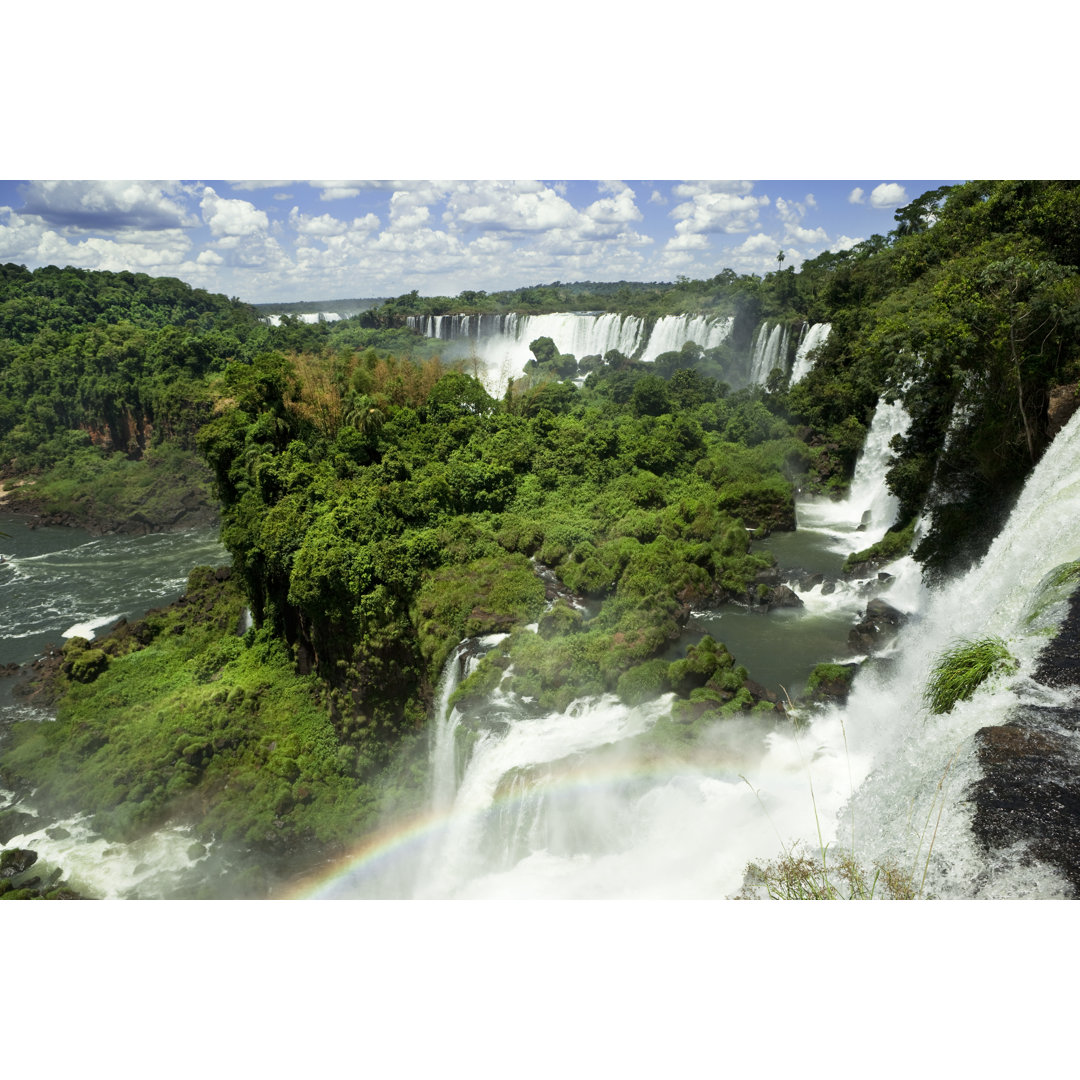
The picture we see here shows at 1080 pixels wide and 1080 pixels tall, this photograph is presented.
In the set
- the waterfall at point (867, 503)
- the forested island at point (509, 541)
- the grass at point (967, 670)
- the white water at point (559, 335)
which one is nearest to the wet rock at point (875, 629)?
the forested island at point (509, 541)

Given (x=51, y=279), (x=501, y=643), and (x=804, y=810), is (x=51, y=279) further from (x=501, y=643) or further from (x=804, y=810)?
(x=804, y=810)

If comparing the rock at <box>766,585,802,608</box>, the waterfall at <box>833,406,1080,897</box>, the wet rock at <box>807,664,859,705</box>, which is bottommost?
the rock at <box>766,585,802,608</box>

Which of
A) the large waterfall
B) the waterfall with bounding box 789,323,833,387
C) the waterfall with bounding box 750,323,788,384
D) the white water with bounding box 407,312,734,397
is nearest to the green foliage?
the large waterfall

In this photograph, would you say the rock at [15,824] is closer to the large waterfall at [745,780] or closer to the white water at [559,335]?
the large waterfall at [745,780]

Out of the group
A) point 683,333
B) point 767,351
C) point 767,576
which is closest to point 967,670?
point 767,576

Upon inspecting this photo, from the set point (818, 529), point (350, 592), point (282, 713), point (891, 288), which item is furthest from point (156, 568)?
point (891, 288)

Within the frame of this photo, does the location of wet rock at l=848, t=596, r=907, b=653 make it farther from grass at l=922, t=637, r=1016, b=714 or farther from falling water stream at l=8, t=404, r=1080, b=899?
grass at l=922, t=637, r=1016, b=714
